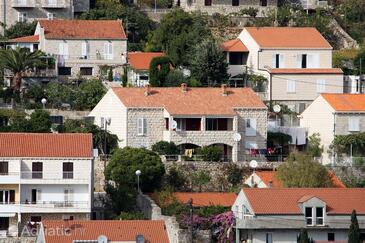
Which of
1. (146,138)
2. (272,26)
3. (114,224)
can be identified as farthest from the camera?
(272,26)

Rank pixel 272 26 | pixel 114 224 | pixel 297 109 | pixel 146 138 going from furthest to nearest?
pixel 272 26
pixel 297 109
pixel 146 138
pixel 114 224

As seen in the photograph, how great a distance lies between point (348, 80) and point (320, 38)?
9.23 ft

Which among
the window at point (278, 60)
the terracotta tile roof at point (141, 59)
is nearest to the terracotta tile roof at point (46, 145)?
the terracotta tile roof at point (141, 59)

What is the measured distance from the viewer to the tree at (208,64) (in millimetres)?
118125

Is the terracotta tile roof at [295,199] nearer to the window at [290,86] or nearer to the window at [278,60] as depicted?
the window at [290,86]

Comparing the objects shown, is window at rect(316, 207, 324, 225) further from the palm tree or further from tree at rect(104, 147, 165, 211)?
the palm tree

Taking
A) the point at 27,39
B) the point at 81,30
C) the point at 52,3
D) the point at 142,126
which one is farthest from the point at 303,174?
the point at 52,3

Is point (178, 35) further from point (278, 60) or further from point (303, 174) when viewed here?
point (303, 174)

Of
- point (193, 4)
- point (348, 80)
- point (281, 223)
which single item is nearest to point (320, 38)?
point (348, 80)

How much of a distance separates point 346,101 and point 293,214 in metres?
16.8

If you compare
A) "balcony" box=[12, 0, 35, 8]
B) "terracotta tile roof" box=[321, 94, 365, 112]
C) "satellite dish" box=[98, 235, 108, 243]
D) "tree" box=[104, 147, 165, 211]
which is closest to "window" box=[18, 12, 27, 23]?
"balcony" box=[12, 0, 35, 8]

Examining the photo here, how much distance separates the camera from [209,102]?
363ft

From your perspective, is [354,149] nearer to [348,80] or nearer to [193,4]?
[348,80]

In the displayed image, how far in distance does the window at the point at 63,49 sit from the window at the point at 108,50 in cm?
219
